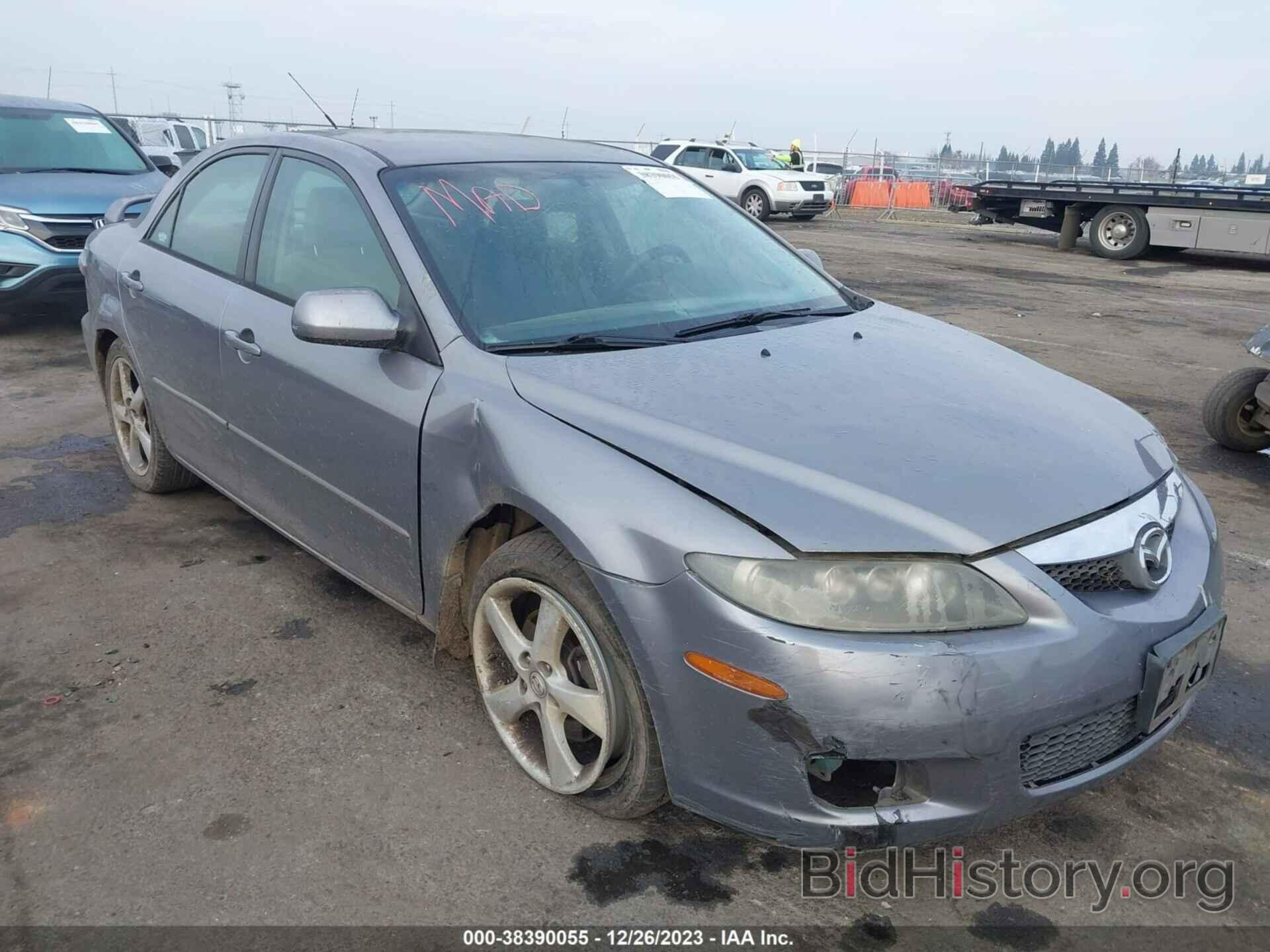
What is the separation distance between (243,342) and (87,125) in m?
7.49

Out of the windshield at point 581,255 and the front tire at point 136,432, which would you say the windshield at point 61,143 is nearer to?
the front tire at point 136,432

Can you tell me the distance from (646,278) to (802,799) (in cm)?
170

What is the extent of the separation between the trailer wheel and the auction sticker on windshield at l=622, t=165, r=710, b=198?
49.6ft

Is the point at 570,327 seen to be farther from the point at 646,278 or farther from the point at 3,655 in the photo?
the point at 3,655

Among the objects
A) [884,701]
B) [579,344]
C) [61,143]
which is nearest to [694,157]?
[61,143]

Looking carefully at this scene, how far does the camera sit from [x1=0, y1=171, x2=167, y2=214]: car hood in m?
8.13

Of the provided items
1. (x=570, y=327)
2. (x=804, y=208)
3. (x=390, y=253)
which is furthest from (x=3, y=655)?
(x=804, y=208)

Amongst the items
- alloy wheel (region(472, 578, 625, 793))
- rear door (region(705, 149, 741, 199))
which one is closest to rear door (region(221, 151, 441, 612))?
alloy wheel (region(472, 578, 625, 793))

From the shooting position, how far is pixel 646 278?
326 centimetres

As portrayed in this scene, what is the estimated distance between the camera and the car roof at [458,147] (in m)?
3.39

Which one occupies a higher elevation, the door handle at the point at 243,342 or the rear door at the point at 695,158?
the rear door at the point at 695,158

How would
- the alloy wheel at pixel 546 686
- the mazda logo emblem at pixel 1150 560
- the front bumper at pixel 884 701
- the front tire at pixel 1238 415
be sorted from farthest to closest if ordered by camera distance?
1. the front tire at pixel 1238 415
2. the alloy wheel at pixel 546 686
3. the mazda logo emblem at pixel 1150 560
4. the front bumper at pixel 884 701

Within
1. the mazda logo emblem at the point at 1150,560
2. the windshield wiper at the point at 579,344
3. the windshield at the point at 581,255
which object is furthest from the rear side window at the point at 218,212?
the mazda logo emblem at the point at 1150,560

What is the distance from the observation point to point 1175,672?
2324 millimetres
